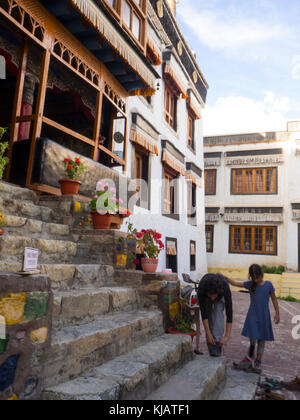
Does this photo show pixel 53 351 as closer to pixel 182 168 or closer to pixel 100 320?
pixel 100 320

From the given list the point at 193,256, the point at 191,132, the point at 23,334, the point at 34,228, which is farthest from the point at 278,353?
the point at 191,132

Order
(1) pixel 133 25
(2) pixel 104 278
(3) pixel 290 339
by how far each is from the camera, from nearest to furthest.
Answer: (2) pixel 104 278, (3) pixel 290 339, (1) pixel 133 25

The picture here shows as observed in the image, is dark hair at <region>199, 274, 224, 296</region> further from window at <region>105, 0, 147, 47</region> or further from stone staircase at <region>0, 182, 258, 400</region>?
window at <region>105, 0, 147, 47</region>

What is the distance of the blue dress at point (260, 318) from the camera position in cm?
475

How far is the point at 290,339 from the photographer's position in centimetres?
696

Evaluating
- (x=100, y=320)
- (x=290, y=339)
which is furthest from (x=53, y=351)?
(x=290, y=339)

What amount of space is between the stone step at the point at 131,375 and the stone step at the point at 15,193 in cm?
282

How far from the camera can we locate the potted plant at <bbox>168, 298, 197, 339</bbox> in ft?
14.7

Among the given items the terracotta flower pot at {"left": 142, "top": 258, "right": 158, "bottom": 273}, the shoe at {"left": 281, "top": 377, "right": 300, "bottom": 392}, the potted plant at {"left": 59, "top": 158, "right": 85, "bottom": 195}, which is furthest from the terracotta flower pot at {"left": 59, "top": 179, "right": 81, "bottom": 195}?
the shoe at {"left": 281, "top": 377, "right": 300, "bottom": 392}

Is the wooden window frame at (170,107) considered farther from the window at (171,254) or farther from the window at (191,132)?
the window at (171,254)

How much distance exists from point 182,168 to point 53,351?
11614mm

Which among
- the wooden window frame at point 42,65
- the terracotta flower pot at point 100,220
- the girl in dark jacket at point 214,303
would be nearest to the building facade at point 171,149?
the wooden window frame at point 42,65

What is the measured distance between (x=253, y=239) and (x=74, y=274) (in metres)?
16.2

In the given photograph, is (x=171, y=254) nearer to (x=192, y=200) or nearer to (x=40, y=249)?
(x=192, y=200)
